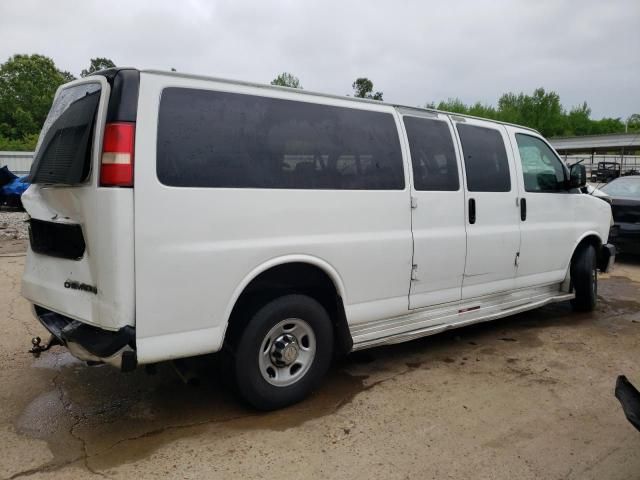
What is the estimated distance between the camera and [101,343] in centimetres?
284

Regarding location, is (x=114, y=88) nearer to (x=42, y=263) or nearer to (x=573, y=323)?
(x=42, y=263)

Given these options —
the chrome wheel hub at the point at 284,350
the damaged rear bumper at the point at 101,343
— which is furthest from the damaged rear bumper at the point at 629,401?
the damaged rear bumper at the point at 101,343

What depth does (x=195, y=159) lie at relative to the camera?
9.91 feet

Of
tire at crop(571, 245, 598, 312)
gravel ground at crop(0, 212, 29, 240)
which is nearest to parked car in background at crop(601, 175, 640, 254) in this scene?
tire at crop(571, 245, 598, 312)

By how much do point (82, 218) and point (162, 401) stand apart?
4.93 feet

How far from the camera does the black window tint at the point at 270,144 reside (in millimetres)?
2982

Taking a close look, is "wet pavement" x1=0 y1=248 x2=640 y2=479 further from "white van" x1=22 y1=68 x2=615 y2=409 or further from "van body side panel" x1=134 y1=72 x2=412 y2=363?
"van body side panel" x1=134 y1=72 x2=412 y2=363

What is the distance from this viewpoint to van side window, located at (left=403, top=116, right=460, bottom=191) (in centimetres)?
416

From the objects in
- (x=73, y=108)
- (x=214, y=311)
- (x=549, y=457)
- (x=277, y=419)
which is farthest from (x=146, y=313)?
(x=549, y=457)

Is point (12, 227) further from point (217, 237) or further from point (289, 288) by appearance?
point (217, 237)

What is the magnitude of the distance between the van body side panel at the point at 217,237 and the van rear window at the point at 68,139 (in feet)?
1.17

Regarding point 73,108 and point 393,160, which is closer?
point 73,108

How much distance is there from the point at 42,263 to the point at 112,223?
3.31 feet

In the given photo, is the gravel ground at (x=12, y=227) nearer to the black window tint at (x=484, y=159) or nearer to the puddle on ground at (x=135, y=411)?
the puddle on ground at (x=135, y=411)
